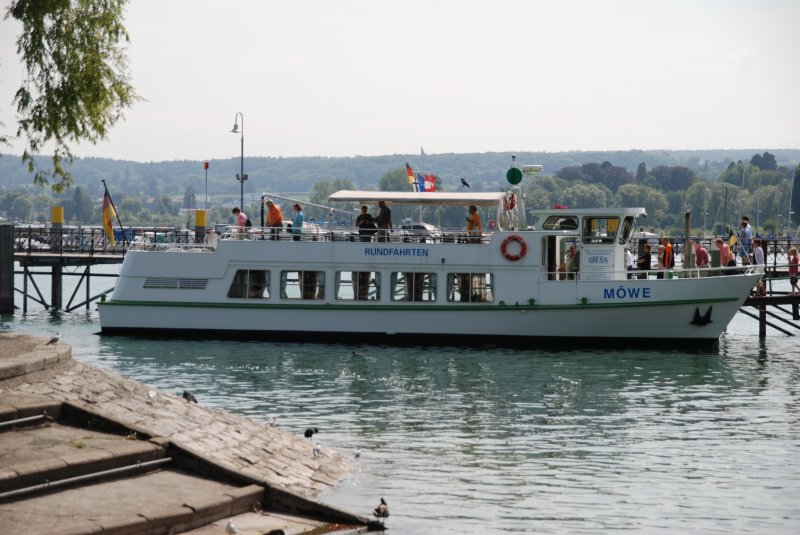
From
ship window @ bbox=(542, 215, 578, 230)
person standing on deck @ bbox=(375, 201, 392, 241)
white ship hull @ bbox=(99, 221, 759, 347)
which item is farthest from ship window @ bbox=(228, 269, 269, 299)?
ship window @ bbox=(542, 215, 578, 230)

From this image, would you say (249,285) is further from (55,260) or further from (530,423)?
(55,260)

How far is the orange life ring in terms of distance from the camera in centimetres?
3556

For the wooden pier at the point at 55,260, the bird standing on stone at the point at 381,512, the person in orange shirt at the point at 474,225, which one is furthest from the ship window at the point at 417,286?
the bird standing on stone at the point at 381,512

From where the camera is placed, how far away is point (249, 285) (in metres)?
37.3

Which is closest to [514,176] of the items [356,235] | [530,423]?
[356,235]

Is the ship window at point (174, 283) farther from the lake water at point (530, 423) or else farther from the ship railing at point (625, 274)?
the ship railing at point (625, 274)

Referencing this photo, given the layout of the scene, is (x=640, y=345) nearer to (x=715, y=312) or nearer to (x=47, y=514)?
(x=715, y=312)

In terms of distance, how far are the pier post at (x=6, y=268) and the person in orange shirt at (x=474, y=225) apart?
19.7 m

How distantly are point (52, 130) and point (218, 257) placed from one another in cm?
1155

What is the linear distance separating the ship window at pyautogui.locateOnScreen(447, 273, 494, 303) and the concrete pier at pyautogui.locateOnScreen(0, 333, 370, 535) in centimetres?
1657

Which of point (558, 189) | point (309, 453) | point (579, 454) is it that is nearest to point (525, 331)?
point (579, 454)

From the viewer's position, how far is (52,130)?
26172 millimetres

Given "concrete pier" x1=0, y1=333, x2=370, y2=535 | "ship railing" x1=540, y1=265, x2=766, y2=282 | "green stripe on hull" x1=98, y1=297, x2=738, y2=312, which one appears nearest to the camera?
"concrete pier" x1=0, y1=333, x2=370, y2=535

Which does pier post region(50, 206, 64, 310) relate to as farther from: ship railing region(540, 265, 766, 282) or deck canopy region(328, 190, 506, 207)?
ship railing region(540, 265, 766, 282)
